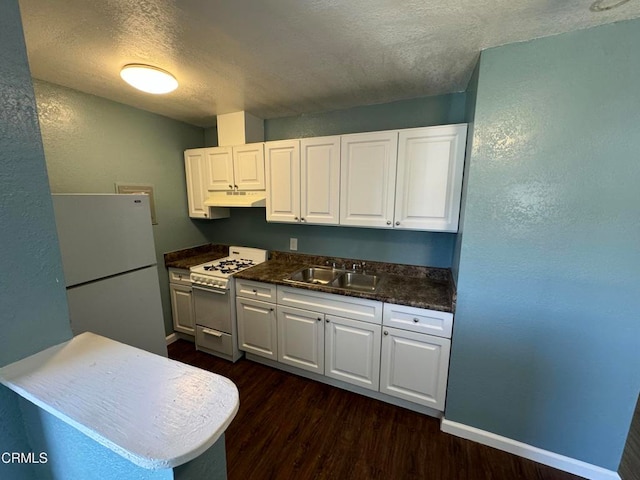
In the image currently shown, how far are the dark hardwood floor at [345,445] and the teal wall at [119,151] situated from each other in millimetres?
1659

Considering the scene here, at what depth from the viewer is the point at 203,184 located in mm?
2799

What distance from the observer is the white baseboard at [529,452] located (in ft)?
4.84

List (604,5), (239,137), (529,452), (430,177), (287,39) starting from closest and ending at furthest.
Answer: (604,5)
(287,39)
(529,452)
(430,177)
(239,137)

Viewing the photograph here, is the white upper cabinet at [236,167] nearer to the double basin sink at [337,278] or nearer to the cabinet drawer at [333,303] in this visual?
the double basin sink at [337,278]

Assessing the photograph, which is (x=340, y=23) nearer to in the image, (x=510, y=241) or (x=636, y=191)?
(x=510, y=241)

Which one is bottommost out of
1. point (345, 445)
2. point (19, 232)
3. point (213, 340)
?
point (345, 445)

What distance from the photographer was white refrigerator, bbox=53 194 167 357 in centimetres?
141

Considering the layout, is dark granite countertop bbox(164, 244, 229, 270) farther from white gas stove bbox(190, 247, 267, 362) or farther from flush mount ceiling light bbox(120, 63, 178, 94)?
flush mount ceiling light bbox(120, 63, 178, 94)

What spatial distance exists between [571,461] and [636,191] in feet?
5.14

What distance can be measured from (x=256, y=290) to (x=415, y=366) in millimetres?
1414

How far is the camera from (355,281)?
2.47 metres

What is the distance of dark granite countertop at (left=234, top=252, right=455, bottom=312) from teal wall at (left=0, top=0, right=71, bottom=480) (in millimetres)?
1493

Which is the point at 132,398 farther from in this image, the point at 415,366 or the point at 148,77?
the point at 148,77

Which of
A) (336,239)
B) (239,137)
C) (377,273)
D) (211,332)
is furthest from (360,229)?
(211,332)
